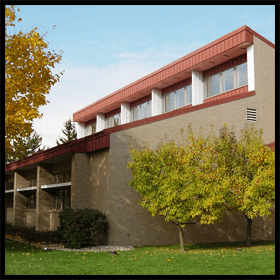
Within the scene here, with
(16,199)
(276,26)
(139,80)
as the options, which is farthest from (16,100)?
(16,199)

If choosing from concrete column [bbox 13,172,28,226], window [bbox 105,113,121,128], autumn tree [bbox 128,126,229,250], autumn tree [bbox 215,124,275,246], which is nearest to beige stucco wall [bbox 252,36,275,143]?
autumn tree [bbox 215,124,275,246]

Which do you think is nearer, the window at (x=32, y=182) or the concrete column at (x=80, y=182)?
the concrete column at (x=80, y=182)

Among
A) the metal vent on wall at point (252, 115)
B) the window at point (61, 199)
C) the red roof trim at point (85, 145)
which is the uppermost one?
the metal vent on wall at point (252, 115)

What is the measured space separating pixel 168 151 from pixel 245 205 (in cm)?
382

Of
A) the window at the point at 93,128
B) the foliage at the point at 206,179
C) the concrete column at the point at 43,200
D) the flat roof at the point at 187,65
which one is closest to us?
the foliage at the point at 206,179

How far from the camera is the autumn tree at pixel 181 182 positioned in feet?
53.2

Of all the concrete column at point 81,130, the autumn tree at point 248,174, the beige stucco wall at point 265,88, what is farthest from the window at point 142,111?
the autumn tree at point 248,174

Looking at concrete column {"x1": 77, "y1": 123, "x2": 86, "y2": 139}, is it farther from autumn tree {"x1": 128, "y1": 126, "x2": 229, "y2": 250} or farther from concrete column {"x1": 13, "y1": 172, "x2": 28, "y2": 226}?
autumn tree {"x1": 128, "y1": 126, "x2": 229, "y2": 250}

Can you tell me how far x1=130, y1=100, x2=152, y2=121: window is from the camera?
32.5 meters

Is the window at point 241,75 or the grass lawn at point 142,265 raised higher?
the window at point 241,75

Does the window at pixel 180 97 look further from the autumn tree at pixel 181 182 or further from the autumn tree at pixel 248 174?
the autumn tree at pixel 181 182

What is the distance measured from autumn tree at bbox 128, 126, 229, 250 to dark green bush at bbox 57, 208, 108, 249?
273 centimetres

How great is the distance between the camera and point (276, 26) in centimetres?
1106

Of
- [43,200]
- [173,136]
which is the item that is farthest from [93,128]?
[173,136]
